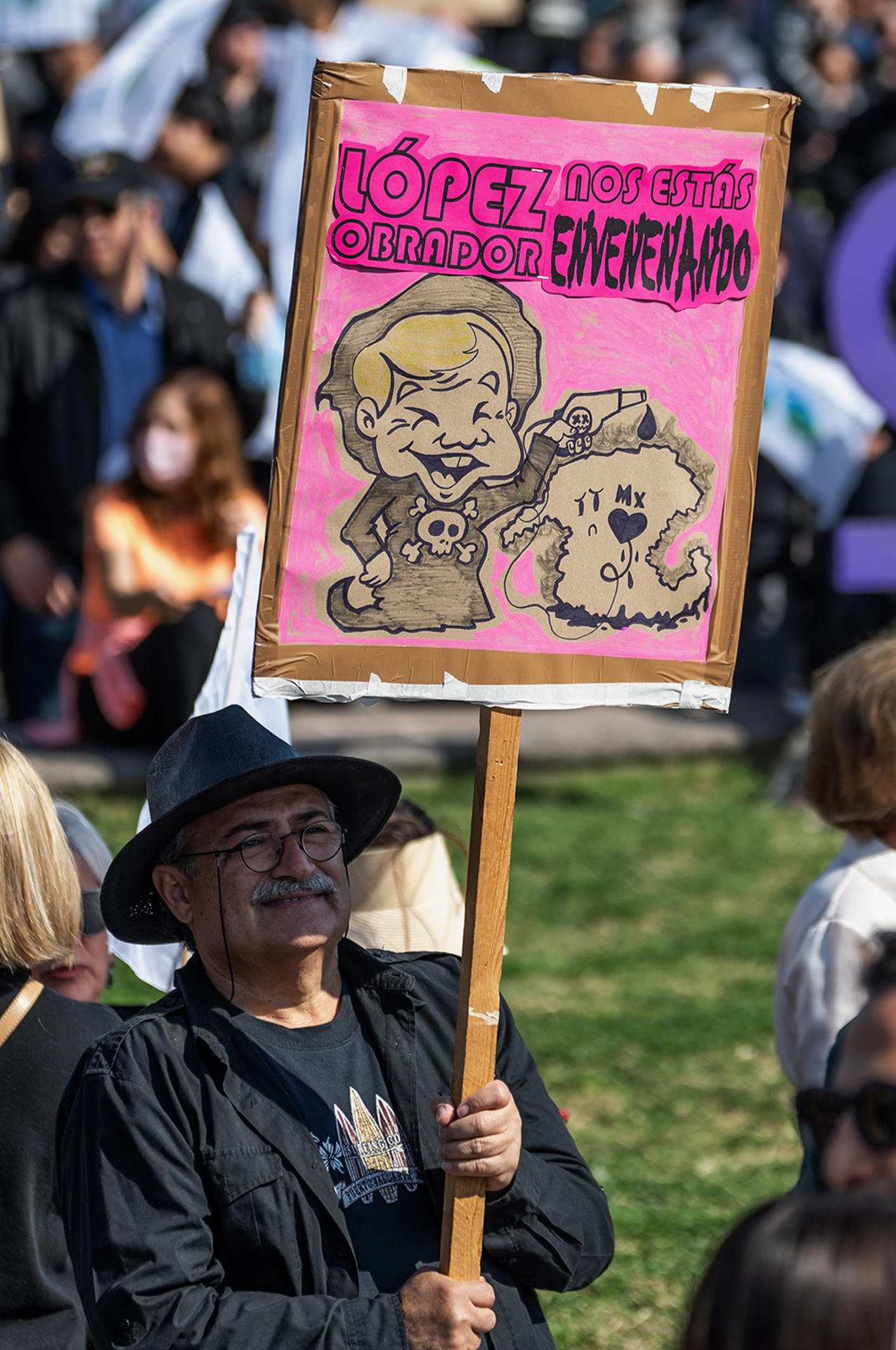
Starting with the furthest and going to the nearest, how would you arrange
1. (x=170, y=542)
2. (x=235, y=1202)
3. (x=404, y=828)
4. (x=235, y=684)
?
(x=170, y=542)
(x=404, y=828)
(x=235, y=684)
(x=235, y=1202)

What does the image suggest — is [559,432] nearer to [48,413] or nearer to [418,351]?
[418,351]

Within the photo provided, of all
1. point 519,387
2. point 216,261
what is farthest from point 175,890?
point 216,261

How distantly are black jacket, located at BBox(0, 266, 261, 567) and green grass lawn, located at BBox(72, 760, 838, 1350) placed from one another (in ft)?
4.33

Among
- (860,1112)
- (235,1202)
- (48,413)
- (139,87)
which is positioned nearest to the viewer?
(860,1112)

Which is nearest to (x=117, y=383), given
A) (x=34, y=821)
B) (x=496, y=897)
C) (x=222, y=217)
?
(x=222, y=217)

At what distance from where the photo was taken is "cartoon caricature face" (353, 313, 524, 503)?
2.41 m

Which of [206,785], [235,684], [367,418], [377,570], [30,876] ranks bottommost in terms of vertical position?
[30,876]

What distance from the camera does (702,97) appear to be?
2.45 metres

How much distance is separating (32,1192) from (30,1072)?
187 millimetres

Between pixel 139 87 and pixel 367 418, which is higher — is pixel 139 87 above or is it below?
above

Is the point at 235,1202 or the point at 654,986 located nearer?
the point at 235,1202

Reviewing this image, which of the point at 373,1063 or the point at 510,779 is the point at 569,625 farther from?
the point at 373,1063

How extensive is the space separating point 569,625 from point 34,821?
3.02 feet

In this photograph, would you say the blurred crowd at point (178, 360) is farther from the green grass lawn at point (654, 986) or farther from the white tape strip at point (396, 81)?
the white tape strip at point (396, 81)
